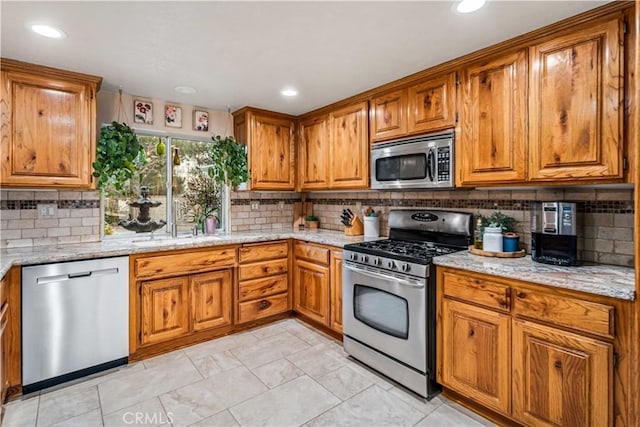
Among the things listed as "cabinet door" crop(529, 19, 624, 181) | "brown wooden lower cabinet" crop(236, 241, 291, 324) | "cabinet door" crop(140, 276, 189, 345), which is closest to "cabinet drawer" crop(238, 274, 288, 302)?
"brown wooden lower cabinet" crop(236, 241, 291, 324)

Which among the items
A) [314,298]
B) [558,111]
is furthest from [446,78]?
[314,298]

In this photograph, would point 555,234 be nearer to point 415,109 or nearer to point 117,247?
point 415,109

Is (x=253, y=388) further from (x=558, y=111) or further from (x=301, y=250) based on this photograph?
(x=558, y=111)

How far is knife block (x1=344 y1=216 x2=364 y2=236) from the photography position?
352cm

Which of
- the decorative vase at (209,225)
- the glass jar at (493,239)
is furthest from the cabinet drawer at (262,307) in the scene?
the glass jar at (493,239)

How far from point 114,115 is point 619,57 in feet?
12.1

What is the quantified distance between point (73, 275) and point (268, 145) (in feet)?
7.13

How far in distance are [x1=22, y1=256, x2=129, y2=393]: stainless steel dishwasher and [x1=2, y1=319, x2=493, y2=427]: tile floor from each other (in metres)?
0.12

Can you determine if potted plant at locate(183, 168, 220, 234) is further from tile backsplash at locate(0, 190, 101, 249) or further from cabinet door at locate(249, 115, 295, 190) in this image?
tile backsplash at locate(0, 190, 101, 249)

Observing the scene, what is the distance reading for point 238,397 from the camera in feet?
7.39

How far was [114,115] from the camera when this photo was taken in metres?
3.13

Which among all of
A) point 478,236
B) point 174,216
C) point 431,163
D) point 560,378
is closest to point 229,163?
point 174,216

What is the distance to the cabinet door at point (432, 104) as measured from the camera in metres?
2.50

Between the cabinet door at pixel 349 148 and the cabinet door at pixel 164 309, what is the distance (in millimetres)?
1756
